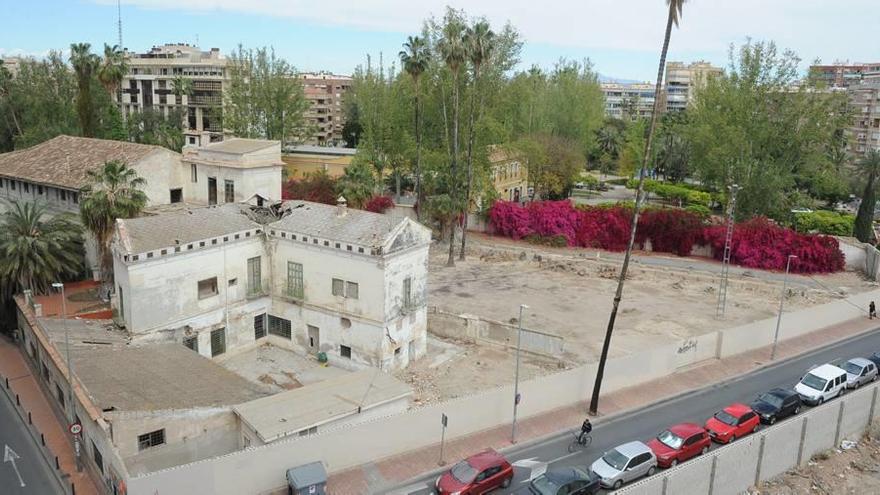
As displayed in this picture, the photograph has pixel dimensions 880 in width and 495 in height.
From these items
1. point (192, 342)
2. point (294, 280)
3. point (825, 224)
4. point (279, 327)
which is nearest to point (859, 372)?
point (294, 280)

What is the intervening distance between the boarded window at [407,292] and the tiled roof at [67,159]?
20.5 m

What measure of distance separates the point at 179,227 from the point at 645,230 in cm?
4834

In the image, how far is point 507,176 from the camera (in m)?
89.1

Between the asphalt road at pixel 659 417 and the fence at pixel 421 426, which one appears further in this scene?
the asphalt road at pixel 659 417

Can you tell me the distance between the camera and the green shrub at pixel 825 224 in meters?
Answer: 80.1

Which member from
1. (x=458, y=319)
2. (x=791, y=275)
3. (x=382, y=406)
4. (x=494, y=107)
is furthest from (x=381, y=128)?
(x=382, y=406)

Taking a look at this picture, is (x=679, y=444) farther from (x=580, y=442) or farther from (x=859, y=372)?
(x=859, y=372)

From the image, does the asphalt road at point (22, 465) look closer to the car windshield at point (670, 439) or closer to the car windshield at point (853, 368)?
the car windshield at point (670, 439)

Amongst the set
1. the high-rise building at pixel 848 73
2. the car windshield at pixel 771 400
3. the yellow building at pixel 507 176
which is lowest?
the car windshield at pixel 771 400

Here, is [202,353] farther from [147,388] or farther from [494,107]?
[494,107]

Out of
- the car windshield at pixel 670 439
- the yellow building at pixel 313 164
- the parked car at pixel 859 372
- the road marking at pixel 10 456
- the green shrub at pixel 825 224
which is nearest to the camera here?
the car windshield at pixel 670 439

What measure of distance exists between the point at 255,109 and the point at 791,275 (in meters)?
57.9

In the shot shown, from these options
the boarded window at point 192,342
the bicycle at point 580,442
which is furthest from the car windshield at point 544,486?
the boarded window at point 192,342

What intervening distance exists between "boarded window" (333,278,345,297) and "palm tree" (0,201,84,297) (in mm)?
16110
